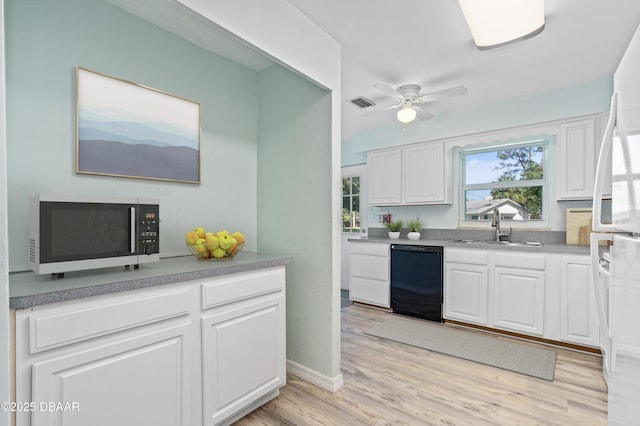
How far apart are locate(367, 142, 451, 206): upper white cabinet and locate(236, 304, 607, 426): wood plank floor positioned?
6.65 feet

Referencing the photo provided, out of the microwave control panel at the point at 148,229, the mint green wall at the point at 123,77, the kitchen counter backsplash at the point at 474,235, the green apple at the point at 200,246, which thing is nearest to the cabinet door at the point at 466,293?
the kitchen counter backsplash at the point at 474,235

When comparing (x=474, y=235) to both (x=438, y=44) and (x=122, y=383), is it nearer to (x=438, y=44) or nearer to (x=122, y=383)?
(x=438, y=44)

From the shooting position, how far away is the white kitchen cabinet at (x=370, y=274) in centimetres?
400

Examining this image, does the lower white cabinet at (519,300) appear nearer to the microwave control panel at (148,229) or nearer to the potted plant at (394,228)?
the potted plant at (394,228)

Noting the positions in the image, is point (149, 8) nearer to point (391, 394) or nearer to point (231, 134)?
point (231, 134)

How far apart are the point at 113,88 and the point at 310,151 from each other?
124 centimetres

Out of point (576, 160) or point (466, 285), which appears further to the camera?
point (466, 285)

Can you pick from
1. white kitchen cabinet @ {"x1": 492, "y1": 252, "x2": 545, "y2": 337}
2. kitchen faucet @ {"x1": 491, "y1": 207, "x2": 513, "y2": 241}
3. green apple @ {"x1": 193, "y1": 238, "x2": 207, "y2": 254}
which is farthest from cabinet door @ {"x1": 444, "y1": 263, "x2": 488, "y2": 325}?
green apple @ {"x1": 193, "y1": 238, "x2": 207, "y2": 254}

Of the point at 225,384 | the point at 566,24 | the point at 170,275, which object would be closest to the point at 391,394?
the point at 225,384

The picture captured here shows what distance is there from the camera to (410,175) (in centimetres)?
416

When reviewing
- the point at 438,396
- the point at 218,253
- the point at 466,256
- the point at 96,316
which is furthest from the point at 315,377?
the point at 466,256

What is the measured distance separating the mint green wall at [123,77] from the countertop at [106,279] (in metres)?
0.32

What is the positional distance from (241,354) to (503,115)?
3638mm

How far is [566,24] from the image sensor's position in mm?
2121
